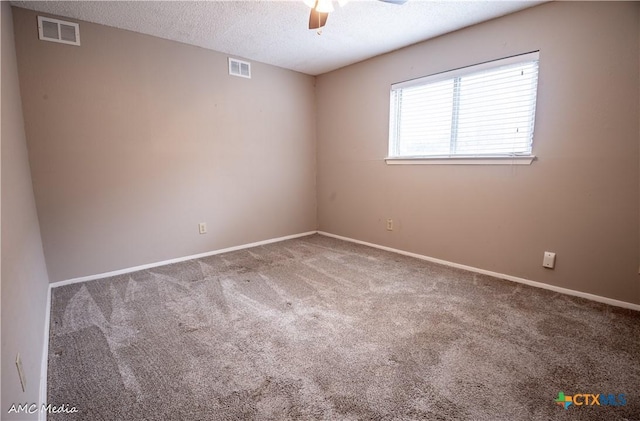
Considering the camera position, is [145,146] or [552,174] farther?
[145,146]

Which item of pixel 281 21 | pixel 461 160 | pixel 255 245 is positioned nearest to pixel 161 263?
pixel 255 245

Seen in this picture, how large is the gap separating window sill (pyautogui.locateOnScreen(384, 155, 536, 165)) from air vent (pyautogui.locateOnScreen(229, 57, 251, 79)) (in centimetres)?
203

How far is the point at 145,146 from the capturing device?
9.75ft

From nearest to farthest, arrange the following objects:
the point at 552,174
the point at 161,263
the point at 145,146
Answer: the point at 552,174, the point at 145,146, the point at 161,263

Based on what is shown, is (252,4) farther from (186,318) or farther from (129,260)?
(129,260)

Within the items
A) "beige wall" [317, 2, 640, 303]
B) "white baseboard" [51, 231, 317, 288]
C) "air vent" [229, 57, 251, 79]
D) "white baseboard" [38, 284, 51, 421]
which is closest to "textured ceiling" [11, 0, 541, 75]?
"air vent" [229, 57, 251, 79]

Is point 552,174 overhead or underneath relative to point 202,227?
overhead

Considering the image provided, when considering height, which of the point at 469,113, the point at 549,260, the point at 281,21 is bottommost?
the point at 549,260

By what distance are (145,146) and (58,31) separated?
3.58 ft

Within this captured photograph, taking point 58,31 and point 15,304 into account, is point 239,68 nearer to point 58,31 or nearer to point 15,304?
point 58,31

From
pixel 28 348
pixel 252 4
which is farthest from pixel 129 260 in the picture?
pixel 252 4

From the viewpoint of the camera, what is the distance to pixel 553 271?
247 centimetres

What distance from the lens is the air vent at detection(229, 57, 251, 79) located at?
11.4ft

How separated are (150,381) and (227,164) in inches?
101
